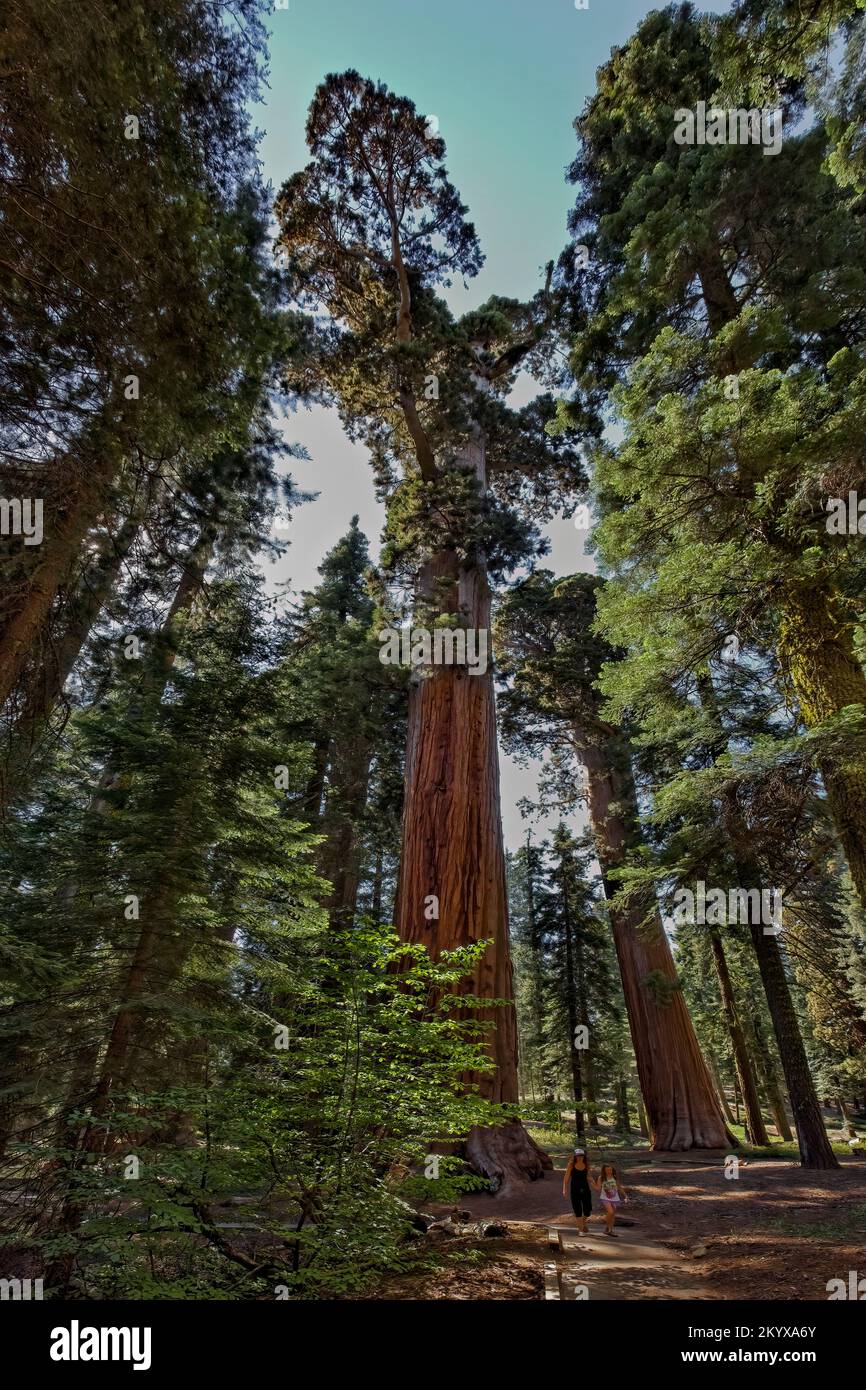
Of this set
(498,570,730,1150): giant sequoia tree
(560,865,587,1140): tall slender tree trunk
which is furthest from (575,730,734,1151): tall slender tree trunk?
(560,865,587,1140): tall slender tree trunk

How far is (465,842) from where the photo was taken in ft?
29.9

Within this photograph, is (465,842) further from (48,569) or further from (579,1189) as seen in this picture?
(48,569)

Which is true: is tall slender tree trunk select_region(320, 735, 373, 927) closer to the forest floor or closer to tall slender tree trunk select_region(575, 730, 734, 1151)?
tall slender tree trunk select_region(575, 730, 734, 1151)

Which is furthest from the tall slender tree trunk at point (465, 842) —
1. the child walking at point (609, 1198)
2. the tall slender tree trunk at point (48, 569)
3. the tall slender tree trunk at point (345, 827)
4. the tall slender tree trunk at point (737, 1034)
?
the tall slender tree trunk at point (737, 1034)

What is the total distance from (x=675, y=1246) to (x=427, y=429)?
13.7m

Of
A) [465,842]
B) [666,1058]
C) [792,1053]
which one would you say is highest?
[465,842]

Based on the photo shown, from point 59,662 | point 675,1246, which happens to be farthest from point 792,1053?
point 59,662

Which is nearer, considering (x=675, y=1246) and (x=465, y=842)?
(x=675, y=1246)

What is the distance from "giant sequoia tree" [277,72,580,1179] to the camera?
29.6 ft

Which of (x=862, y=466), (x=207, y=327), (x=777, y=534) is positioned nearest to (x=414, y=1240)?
(x=777, y=534)

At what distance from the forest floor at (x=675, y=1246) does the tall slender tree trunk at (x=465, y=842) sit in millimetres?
1116

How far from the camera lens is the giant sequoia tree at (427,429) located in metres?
9.02

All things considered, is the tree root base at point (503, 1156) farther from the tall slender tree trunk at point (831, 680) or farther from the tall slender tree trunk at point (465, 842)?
the tall slender tree trunk at point (831, 680)

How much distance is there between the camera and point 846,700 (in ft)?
17.4
